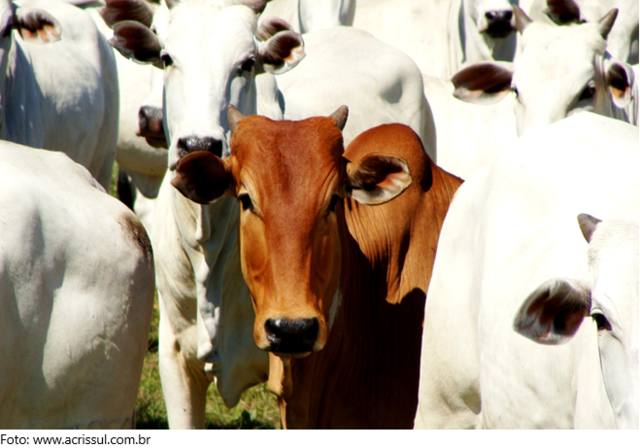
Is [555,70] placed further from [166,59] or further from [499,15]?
[499,15]

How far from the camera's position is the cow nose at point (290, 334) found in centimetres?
567

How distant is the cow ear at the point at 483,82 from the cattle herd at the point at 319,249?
0.04 ft

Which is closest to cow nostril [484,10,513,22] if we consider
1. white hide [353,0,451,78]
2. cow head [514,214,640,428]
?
white hide [353,0,451,78]

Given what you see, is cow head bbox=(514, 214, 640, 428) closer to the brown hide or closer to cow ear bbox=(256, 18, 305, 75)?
the brown hide

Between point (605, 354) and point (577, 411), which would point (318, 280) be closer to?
point (577, 411)

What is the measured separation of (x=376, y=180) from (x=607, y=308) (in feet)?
5.95

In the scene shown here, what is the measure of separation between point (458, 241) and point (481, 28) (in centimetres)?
530

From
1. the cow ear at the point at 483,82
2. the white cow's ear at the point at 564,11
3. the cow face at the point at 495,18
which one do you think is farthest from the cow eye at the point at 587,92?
the cow face at the point at 495,18

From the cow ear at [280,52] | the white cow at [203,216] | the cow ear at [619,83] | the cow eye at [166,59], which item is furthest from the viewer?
the cow ear at [619,83]

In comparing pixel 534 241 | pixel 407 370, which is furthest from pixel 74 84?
pixel 534 241

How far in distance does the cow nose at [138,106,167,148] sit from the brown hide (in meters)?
0.99

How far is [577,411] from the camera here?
5168 millimetres

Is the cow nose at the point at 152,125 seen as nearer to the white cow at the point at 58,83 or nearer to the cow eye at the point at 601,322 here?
the white cow at the point at 58,83

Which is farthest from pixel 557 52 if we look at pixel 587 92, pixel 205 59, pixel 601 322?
pixel 601 322
